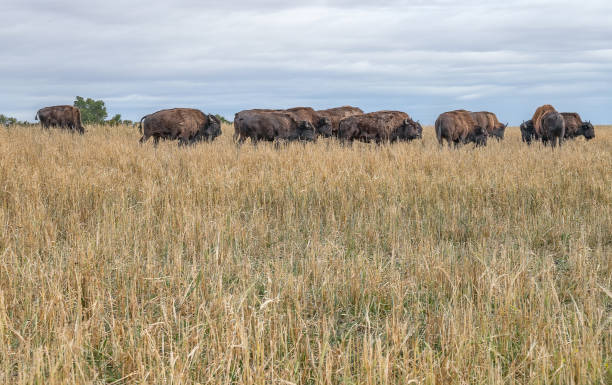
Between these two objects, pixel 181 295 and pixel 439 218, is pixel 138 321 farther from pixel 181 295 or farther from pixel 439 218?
pixel 439 218

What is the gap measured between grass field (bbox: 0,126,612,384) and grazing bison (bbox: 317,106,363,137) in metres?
11.5

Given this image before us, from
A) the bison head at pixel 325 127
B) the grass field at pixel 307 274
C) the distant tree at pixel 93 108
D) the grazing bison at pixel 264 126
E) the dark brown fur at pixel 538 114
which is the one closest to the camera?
the grass field at pixel 307 274

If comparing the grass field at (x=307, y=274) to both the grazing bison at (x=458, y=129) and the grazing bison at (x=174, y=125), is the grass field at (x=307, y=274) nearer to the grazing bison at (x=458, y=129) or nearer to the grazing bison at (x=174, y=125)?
the grazing bison at (x=174, y=125)

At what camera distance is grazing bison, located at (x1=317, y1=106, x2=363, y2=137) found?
73.1 ft

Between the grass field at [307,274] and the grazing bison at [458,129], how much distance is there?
22.3 feet

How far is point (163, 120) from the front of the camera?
634 inches

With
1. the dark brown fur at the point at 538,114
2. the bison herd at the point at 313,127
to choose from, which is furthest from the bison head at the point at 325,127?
the dark brown fur at the point at 538,114

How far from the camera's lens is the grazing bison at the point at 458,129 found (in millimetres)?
17859

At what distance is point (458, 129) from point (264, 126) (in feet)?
24.1

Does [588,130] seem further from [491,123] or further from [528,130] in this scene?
[491,123]

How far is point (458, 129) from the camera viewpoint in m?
18.2

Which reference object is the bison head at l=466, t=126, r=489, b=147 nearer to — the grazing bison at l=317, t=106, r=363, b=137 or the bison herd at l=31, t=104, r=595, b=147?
the bison herd at l=31, t=104, r=595, b=147

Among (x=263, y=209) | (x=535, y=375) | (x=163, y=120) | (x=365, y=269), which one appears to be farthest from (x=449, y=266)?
(x=163, y=120)

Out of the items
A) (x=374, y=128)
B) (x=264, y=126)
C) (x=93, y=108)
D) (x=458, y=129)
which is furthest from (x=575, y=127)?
(x=93, y=108)
